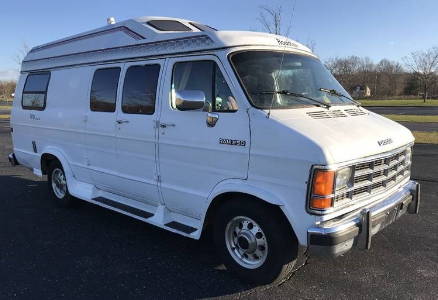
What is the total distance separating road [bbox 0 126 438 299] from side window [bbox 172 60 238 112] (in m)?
1.73

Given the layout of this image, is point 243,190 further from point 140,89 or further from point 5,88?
point 5,88

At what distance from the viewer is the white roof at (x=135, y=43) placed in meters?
4.38

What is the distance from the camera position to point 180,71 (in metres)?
4.62

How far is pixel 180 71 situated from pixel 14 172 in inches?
277

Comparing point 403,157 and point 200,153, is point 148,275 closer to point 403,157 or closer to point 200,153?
point 200,153

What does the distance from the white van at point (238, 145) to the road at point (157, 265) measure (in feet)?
1.25

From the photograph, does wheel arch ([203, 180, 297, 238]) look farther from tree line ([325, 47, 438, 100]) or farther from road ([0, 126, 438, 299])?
tree line ([325, 47, 438, 100])

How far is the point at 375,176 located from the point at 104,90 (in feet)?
11.9

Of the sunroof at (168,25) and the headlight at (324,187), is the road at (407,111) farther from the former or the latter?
the headlight at (324,187)

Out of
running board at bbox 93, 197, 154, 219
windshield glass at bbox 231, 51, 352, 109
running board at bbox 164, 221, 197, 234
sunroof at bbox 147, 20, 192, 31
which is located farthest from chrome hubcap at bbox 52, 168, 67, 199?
windshield glass at bbox 231, 51, 352, 109

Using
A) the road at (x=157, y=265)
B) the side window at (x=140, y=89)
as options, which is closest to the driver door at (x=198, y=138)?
the side window at (x=140, y=89)

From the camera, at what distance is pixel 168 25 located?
208 inches

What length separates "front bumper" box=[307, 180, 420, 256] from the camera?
11.5 feet

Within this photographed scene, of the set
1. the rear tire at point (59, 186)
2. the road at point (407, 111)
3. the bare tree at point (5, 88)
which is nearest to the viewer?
the rear tire at point (59, 186)
